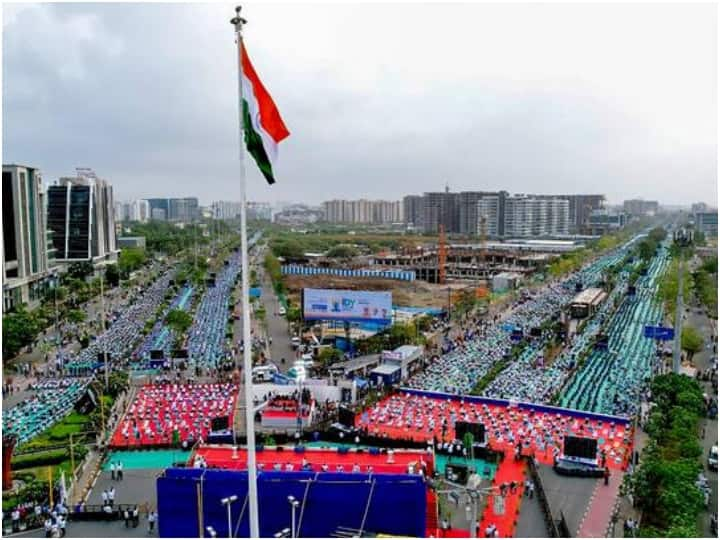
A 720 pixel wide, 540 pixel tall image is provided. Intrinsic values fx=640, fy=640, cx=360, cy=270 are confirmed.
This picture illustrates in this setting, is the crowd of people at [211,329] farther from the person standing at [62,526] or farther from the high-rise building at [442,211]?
the high-rise building at [442,211]

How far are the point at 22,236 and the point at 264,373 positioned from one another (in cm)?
2198

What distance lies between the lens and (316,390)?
18.6 m

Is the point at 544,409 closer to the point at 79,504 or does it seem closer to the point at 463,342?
the point at 463,342

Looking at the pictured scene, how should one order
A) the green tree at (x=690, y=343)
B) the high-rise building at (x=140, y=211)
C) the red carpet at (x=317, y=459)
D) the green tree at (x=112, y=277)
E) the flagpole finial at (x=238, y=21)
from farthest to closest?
the high-rise building at (x=140, y=211) < the green tree at (x=112, y=277) < the green tree at (x=690, y=343) < the red carpet at (x=317, y=459) < the flagpole finial at (x=238, y=21)

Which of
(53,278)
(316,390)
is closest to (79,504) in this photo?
(316,390)

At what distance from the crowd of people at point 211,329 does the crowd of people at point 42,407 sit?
4687 mm

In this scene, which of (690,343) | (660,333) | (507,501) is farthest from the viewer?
(690,343)

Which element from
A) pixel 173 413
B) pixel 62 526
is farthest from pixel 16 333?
pixel 62 526

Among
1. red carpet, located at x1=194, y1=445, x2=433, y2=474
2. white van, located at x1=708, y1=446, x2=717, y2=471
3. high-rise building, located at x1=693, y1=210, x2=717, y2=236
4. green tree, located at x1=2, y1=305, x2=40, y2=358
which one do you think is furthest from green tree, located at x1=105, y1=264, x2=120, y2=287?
high-rise building, located at x1=693, y1=210, x2=717, y2=236

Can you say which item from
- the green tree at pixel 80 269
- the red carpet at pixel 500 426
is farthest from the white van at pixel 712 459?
the green tree at pixel 80 269

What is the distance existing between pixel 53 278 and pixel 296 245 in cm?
3906

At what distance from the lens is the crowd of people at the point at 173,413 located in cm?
1566

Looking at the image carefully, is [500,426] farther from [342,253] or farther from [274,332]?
[342,253]

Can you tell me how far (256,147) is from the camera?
18.3ft
